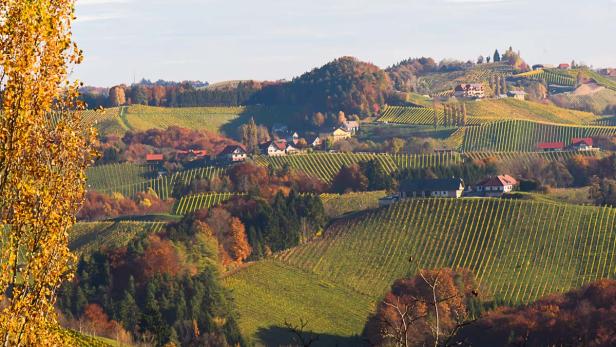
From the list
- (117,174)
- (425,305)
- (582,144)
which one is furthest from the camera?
(582,144)

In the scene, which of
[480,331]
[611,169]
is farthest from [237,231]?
[611,169]

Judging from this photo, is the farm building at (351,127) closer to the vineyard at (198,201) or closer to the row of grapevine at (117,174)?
the row of grapevine at (117,174)

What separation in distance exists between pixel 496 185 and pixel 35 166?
104 meters

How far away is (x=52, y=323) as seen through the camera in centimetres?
2186

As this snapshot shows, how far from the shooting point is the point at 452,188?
123625 millimetres

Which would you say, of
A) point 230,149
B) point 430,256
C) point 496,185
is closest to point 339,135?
point 230,149

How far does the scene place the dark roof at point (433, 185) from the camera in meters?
123

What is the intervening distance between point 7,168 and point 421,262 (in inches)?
2793

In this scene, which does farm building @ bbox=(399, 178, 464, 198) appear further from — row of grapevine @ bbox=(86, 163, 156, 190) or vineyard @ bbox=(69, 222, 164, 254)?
row of grapevine @ bbox=(86, 163, 156, 190)

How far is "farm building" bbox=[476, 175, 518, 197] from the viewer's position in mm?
120688

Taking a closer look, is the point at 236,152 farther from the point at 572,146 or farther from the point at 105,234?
the point at 105,234

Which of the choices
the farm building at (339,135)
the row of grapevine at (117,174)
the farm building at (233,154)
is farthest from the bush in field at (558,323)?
the farm building at (339,135)

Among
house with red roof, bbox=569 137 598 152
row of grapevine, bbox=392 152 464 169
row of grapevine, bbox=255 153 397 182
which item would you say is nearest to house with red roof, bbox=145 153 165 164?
row of grapevine, bbox=255 153 397 182

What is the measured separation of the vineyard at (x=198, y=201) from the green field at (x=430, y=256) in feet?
75.9
